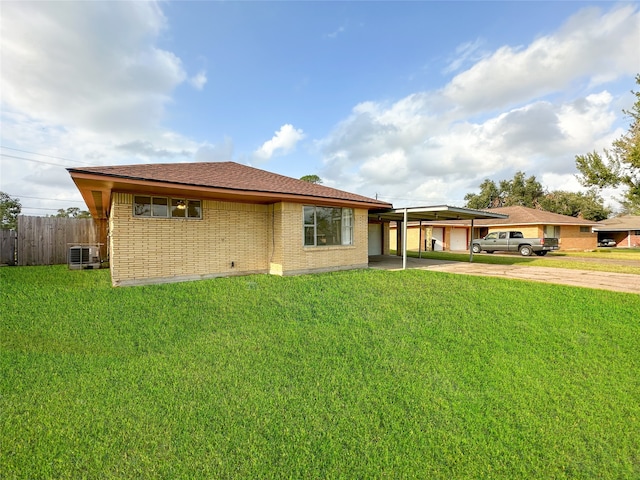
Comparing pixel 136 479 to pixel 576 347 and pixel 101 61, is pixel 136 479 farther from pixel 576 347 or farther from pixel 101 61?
pixel 101 61

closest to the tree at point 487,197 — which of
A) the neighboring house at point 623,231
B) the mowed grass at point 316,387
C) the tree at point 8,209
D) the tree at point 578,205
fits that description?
the tree at point 578,205

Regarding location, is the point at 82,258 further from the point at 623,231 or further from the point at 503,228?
the point at 623,231

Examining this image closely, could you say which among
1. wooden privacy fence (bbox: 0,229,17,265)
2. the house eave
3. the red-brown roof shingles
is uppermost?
the red-brown roof shingles

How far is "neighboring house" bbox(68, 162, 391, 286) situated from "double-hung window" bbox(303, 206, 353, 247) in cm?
4

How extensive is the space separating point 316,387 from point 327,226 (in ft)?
25.1

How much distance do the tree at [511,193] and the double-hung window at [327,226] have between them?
4467cm

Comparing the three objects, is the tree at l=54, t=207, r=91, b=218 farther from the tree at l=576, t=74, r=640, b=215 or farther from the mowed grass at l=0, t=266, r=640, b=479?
the tree at l=576, t=74, r=640, b=215

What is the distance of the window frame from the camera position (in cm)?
1023

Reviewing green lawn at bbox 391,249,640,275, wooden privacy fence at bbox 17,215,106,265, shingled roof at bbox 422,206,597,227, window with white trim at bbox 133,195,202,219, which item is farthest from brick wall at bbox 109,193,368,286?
shingled roof at bbox 422,206,597,227

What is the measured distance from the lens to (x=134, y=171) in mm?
7660

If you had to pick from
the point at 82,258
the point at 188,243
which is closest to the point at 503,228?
the point at 188,243

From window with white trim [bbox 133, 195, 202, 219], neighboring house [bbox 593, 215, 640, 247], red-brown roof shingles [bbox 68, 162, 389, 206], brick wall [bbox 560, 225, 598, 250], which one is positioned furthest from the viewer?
neighboring house [bbox 593, 215, 640, 247]

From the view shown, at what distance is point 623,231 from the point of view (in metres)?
35.6

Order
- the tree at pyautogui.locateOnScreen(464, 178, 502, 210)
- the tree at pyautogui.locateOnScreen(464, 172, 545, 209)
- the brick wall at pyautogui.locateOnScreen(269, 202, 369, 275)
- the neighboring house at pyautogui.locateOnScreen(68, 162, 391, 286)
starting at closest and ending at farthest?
the neighboring house at pyautogui.locateOnScreen(68, 162, 391, 286), the brick wall at pyautogui.locateOnScreen(269, 202, 369, 275), the tree at pyautogui.locateOnScreen(464, 172, 545, 209), the tree at pyautogui.locateOnScreen(464, 178, 502, 210)
